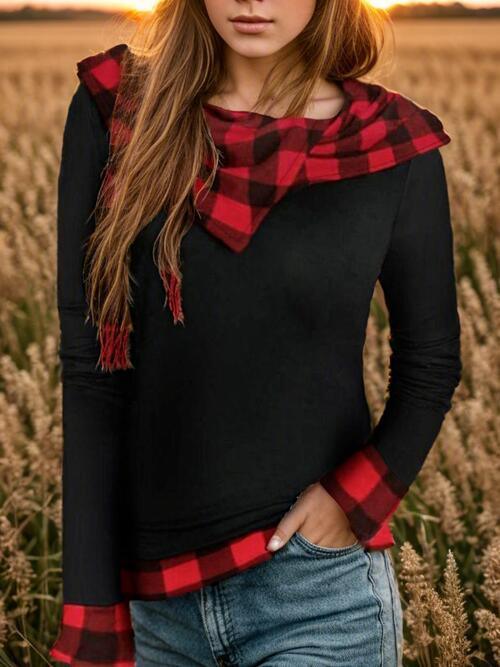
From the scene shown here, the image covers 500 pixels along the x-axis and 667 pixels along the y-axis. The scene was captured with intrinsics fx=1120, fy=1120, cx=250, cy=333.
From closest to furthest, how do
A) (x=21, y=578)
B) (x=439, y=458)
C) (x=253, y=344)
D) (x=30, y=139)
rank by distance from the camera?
(x=253, y=344) < (x=21, y=578) < (x=439, y=458) < (x=30, y=139)

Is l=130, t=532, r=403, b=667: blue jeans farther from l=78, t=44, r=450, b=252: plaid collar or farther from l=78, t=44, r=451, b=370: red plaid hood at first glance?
l=78, t=44, r=450, b=252: plaid collar

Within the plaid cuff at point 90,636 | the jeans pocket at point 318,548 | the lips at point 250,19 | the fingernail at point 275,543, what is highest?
the lips at point 250,19

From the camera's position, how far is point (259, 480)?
1.58 meters

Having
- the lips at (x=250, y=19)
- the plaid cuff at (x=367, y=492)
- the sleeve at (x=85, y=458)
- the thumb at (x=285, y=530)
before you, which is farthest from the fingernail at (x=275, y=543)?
the lips at (x=250, y=19)

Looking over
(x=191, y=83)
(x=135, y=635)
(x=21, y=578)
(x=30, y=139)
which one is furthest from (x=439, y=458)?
(x=30, y=139)

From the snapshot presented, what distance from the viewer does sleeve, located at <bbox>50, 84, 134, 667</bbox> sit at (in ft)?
5.41

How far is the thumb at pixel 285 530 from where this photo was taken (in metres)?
1.55

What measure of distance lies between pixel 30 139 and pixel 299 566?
4.31 metres

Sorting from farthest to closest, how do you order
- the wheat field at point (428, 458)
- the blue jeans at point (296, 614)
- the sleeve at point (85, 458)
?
the wheat field at point (428, 458), the sleeve at point (85, 458), the blue jeans at point (296, 614)

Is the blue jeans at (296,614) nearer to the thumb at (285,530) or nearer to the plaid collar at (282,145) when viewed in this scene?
the thumb at (285,530)

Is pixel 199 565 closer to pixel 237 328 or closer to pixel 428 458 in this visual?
pixel 237 328

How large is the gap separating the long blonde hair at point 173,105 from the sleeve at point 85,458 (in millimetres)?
36

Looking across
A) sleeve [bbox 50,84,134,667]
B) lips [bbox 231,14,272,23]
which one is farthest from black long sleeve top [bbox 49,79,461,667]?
lips [bbox 231,14,272,23]

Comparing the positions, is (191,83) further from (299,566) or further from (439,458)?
(439,458)
